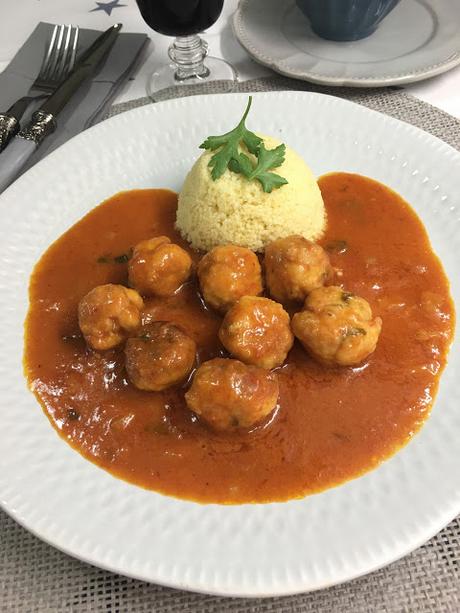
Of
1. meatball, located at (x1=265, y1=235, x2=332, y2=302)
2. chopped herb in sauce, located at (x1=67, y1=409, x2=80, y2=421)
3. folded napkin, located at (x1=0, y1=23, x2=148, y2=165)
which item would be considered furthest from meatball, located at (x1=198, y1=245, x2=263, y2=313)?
folded napkin, located at (x1=0, y1=23, x2=148, y2=165)

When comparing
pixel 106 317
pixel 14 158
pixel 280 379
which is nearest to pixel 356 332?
pixel 280 379

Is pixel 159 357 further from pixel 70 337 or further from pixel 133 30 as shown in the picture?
pixel 133 30

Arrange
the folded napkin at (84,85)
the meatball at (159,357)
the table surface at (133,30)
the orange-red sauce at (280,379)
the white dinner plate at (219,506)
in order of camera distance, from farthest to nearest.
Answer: the table surface at (133,30) → the folded napkin at (84,85) → the meatball at (159,357) → the orange-red sauce at (280,379) → the white dinner plate at (219,506)

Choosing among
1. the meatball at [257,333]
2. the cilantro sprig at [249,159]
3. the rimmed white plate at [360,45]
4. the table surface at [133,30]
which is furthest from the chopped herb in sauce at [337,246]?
the table surface at [133,30]

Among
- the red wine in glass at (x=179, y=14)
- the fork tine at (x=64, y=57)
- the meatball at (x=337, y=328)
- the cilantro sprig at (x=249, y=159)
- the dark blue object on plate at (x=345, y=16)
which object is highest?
the dark blue object on plate at (x=345, y=16)

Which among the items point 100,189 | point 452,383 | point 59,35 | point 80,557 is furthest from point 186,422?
point 59,35

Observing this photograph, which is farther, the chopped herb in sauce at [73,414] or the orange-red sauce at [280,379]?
the chopped herb in sauce at [73,414]

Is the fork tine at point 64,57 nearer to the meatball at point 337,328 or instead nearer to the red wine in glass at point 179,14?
the red wine in glass at point 179,14

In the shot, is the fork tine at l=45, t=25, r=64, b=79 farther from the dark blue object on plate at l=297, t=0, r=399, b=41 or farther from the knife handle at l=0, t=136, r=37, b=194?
the dark blue object on plate at l=297, t=0, r=399, b=41
